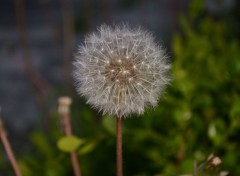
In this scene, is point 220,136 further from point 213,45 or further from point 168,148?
point 213,45

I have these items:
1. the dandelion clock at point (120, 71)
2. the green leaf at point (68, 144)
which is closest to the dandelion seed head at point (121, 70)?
the dandelion clock at point (120, 71)

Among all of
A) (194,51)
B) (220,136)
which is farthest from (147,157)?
(194,51)

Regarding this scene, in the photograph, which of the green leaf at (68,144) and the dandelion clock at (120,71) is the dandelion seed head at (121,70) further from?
the green leaf at (68,144)

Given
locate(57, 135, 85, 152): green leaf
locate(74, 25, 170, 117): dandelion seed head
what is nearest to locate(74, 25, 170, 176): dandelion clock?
locate(74, 25, 170, 117): dandelion seed head

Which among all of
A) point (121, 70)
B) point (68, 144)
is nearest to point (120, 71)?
point (121, 70)

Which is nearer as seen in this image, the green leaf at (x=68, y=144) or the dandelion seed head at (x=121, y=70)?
the dandelion seed head at (x=121, y=70)

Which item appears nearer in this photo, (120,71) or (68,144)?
(120,71)

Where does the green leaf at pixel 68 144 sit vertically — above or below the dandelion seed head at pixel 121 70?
below

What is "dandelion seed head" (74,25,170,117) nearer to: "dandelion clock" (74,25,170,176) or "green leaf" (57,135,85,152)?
"dandelion clock" (74,25,170,176)

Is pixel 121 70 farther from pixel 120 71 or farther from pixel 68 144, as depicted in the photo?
pixel 68 144
